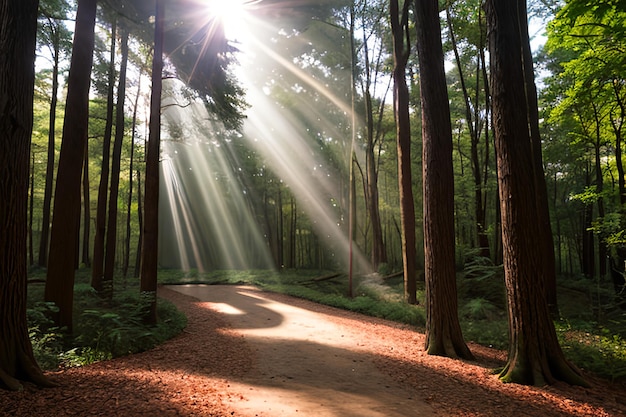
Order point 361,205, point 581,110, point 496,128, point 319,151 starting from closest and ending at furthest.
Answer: point 496,128, point 581,110, point 319,151, point 361,205

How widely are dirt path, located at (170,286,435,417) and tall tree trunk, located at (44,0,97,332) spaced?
379 cm

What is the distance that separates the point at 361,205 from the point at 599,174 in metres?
21.1

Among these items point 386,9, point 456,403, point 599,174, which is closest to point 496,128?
point 456,403

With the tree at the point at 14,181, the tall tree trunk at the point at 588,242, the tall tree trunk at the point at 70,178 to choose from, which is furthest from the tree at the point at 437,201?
the tall tree trunk at the point at 588,242

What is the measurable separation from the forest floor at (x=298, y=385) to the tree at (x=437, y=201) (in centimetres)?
54

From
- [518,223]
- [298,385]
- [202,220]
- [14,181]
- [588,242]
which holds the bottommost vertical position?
[298,385]

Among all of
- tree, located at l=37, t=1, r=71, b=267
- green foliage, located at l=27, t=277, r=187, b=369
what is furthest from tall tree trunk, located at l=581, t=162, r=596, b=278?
tree, located at l=37, t=1, r=71, b=267

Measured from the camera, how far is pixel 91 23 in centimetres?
716

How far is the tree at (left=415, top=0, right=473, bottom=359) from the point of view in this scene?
6.45m

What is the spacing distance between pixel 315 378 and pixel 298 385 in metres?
0.43

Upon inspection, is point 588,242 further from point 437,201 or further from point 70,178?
point 70,178

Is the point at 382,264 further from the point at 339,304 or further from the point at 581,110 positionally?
the point at 581,110

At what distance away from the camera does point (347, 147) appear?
24.8 metres

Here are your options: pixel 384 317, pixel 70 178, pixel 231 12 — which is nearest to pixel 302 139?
pixel 231 12
